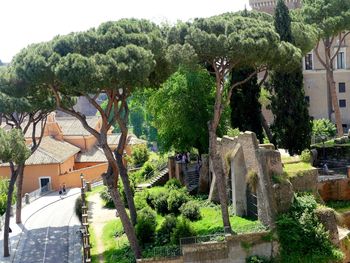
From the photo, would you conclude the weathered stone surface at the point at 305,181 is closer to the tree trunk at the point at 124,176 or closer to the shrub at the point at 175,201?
the shrub at the point at 175,201

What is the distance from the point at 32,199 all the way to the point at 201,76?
Answer: 17966mm

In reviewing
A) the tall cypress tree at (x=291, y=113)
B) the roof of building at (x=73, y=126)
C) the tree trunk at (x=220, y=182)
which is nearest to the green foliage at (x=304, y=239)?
the tree trunk at (x=220, y=182)

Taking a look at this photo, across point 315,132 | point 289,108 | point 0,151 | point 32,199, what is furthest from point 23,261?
point 315,132

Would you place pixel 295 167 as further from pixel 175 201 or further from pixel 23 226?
pixel 23 226

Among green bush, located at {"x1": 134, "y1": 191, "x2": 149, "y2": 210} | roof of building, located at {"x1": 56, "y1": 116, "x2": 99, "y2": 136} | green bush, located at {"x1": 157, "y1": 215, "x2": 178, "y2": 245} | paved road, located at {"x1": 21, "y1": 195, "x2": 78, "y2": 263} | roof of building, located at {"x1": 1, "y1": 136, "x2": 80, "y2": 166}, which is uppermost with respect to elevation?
roof of building, located at {"x1": 56, "y1": 116, "x2": 99, "y2": 136}

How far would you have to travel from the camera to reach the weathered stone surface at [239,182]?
2877 centimetres

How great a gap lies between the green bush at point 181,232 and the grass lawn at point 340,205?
327 inches

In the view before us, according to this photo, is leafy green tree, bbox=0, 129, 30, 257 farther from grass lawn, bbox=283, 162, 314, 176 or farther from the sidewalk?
grass lawn, bbox=283, 162, 314, 176

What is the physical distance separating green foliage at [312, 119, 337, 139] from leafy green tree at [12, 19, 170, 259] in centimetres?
2189

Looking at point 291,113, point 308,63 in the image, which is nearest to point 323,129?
point 308,63

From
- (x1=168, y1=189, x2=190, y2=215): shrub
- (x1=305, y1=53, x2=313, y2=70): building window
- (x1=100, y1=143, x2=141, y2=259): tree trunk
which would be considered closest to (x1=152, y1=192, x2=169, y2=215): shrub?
(x1=168, y1=189, x2=190, y2=215): shrub

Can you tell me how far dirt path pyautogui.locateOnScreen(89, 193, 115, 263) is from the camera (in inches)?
1157

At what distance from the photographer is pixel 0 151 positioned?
30297 mm

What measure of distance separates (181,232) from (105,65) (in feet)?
27.4
